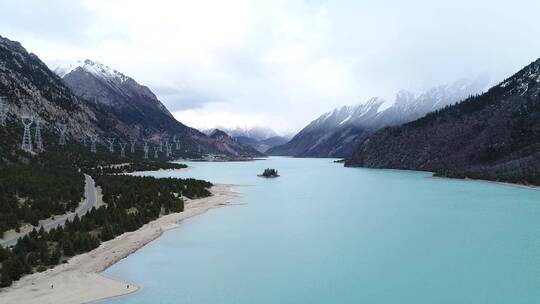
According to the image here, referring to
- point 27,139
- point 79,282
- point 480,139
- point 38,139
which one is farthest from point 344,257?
point 480,139

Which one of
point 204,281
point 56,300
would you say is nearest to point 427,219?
point 204,281

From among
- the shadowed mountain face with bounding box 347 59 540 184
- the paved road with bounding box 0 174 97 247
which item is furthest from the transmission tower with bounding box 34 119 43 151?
the shadowed mountain face with bounding box 347 59 540 184

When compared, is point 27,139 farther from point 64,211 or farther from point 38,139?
point 64,211

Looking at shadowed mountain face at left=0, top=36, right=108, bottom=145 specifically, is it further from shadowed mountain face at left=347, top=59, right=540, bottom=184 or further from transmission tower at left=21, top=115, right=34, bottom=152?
shadowed mountain face at left=347, top=59, right=540, bottom=184

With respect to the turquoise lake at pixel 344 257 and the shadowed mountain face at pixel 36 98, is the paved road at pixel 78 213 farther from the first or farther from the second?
the shadowed mountain face at pixel 36 98

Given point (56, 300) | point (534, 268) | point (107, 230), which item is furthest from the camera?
point (107, 230)

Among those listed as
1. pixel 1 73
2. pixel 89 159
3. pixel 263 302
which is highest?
pixel 1 73

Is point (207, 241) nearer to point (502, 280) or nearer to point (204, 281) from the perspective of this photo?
point (204, 281)
